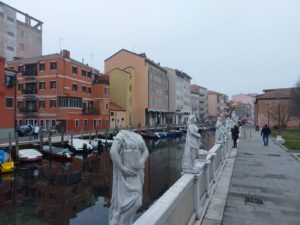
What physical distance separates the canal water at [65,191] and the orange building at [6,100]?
8.16m

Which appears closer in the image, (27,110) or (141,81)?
(27,110)

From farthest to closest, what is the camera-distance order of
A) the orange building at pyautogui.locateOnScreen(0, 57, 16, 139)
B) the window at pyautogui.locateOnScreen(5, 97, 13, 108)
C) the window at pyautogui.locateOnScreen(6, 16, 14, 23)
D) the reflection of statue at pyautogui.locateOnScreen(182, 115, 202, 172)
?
the window at pyautogui.locateOnScreen(6, 16, 14, 23) → the window at pyautogui.locateOnScreen(5, 97, 13, 108) → the orange building at pyautogui.locateOnScreen(0, 57, 16, 139) → the reflection of statue at pyautogui.locateOnScreen(182, 115, 202, 172)

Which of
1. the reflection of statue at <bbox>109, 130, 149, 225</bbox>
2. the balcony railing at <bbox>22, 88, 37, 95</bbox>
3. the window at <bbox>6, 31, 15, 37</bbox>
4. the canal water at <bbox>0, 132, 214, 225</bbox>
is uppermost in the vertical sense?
the window at <bbox>6, 31, 15, 37</bbox>

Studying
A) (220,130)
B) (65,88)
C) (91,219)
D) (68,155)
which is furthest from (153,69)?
(91,219)

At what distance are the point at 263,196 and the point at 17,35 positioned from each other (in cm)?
6423

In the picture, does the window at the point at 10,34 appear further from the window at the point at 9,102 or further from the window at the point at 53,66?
the window at the point at 9,102

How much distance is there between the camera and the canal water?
483 inches

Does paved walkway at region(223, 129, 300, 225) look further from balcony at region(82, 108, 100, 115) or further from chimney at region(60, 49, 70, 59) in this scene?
chimney at region(60, 49, 70, 59)

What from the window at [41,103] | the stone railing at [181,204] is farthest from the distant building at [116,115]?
the stone railing at [181,204]

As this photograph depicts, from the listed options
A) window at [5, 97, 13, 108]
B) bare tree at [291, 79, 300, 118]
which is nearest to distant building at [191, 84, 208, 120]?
bare tree at [291, 79, 300, 118]

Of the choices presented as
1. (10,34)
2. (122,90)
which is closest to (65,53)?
(122,90)

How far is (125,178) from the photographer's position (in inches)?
145

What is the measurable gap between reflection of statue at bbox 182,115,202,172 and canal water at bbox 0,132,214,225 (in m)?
6.52

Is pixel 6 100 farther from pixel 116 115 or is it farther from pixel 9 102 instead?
pixel 116 115
